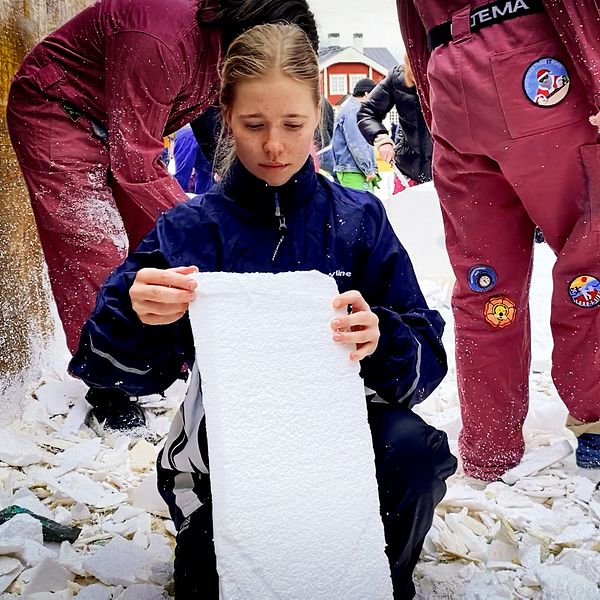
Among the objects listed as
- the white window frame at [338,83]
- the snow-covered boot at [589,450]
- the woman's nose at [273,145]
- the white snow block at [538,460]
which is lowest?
the white snow block at [538,460]

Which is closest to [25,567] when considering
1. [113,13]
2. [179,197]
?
[179,197]

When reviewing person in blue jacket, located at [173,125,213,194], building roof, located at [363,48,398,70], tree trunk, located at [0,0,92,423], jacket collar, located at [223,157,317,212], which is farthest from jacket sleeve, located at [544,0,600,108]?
building roof, located at [363,48,398,70]

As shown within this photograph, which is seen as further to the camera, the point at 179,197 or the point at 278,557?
the point at 179,197

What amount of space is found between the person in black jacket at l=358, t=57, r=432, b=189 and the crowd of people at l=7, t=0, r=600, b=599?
1948mm

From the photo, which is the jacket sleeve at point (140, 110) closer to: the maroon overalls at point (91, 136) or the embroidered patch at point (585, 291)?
the maroon overalls at point (91, 136)

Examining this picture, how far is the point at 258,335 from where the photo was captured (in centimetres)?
114

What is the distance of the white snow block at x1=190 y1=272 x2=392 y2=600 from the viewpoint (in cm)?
104

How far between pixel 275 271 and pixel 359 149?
4.55 m

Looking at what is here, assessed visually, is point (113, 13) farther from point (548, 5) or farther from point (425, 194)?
point (425, 194)

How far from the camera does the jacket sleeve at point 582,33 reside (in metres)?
1.51

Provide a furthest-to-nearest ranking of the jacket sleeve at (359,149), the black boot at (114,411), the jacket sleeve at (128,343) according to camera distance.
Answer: the jacket sleeve at (359,149) < the black boot at (114,411) < the jacket sleeve at (128,343)

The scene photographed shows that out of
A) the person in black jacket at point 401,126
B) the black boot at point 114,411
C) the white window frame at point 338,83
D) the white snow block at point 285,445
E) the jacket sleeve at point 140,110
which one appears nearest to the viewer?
the white snow block at point 285,445

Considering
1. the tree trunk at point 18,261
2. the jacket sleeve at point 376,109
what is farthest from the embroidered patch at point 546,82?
the jacket sleeve at point 376,109

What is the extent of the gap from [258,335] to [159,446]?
3.58 ft
